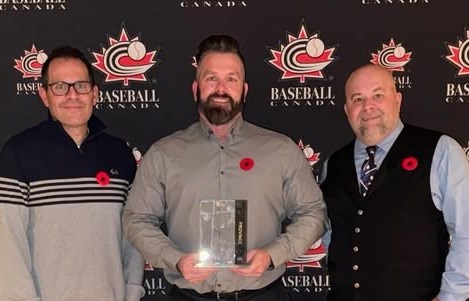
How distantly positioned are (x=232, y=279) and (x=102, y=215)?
1.95ft

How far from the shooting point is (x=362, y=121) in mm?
2350

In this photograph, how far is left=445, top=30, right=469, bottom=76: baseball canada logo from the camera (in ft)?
9.76

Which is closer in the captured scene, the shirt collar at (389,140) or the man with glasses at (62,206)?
the man with glasses at (62,206)

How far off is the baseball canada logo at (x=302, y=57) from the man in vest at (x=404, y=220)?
702mm

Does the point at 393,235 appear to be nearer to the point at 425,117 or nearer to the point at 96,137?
the point at 425,117

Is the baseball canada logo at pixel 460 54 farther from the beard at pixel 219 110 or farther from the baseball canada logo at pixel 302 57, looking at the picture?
the beard at pixel 219 110

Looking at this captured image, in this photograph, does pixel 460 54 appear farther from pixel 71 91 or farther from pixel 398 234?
pixel 71 91

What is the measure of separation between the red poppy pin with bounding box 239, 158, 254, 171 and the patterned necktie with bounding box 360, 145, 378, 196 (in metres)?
0.46

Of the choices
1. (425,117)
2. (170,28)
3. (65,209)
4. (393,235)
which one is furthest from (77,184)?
(425,117)

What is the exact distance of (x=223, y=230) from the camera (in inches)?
83.2

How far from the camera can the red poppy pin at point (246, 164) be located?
232 centimetres

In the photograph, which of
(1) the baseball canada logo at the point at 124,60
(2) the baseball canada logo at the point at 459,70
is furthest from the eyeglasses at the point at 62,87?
(2) the baseball canada logo at the point at 459,70

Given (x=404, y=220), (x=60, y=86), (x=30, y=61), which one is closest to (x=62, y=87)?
(x=60, y=86)

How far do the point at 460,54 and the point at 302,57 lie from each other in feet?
2.77
